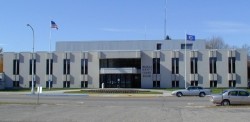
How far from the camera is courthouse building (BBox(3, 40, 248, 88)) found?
71875 mm

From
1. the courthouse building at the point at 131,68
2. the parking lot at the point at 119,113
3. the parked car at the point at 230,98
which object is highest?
the courthouse building at the point at 131,68

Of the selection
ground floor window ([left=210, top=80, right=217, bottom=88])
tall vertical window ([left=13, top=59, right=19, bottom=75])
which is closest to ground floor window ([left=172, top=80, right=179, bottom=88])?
ground floor window ([left=210, top=80, right=217, bottom=88])

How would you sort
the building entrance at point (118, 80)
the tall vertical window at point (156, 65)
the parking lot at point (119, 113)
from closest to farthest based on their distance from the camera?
the parking lot at point (119, 113) < the tall vertical window at point (156, 65) < the building entrance at point (118, 80)

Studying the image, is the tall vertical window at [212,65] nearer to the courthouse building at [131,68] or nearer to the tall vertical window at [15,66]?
the courthouse building at [131,68]

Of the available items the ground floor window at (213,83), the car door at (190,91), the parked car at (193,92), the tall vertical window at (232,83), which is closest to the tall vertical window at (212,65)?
the ground floor window at (213,83)

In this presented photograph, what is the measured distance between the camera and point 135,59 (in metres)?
75.9

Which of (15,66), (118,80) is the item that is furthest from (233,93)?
(15,66)

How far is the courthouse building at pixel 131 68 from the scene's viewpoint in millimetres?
71875

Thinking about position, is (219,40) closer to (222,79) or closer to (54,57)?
(222,79)

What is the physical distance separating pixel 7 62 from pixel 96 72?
55.7 feet

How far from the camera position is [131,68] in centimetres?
7306

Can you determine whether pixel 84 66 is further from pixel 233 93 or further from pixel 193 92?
pixel 233 93

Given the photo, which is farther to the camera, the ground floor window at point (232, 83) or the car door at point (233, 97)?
the ground floor window at point (232, 83)

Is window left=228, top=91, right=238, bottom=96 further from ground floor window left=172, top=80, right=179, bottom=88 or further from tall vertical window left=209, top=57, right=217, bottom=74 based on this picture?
ground floor window left=172, top=80, right=179, bottom=88
